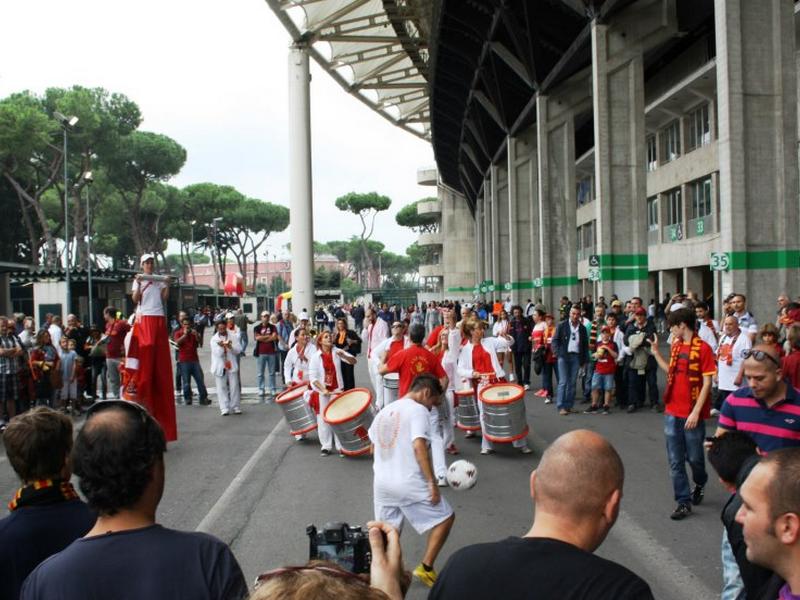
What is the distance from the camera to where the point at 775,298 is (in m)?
16.2

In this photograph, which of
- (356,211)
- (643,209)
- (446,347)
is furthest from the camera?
(356,211)

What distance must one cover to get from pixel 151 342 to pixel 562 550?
743 cm

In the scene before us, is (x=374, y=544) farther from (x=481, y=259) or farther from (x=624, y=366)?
(x=481, y=259)

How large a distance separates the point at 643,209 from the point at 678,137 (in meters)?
14.6

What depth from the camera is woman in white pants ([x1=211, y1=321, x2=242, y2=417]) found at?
15.0 meters

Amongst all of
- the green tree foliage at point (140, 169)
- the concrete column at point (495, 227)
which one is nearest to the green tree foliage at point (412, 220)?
the green tree foliage at point (140, 169)

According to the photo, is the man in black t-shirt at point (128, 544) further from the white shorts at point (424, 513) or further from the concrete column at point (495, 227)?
the concrete column at point (495, 227)

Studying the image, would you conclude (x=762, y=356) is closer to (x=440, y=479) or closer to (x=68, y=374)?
(x=440, y=479)

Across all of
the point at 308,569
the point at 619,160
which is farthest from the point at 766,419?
the point at 619,160

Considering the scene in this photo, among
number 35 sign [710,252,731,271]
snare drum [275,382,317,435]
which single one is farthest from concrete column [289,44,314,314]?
snare drum [275,382,317,435]

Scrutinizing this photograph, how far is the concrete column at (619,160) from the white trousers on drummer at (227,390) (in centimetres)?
1252

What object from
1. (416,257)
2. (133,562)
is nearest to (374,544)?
(133,562)

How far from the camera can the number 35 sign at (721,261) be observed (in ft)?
52.8

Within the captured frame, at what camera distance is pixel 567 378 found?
14438 mm
